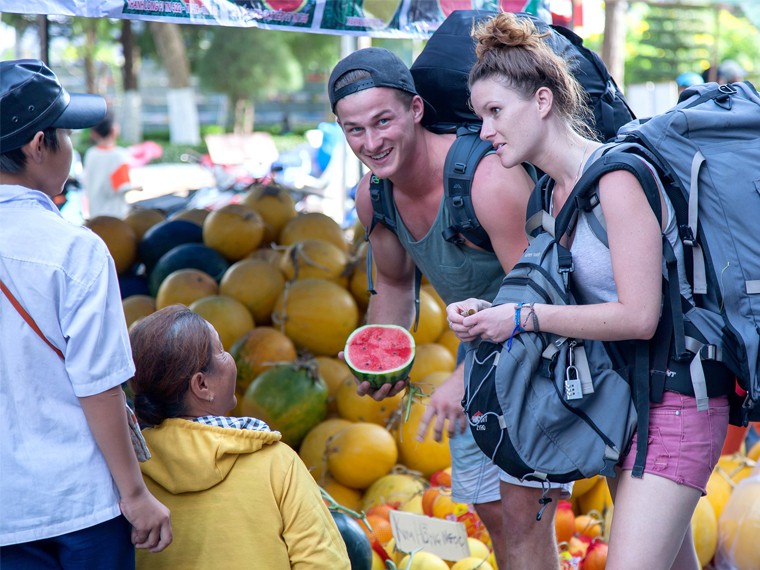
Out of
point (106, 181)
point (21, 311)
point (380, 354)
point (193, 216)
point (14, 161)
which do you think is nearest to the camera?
point (21, 311)

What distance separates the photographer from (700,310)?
86.7 inches

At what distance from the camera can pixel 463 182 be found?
2.75m

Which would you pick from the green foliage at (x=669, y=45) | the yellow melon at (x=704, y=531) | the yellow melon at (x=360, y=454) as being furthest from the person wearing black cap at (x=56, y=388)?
the green foliage at (x=669, y=45)

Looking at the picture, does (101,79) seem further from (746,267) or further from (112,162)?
(746,267)

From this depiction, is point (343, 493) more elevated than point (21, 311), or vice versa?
point (21, 311)

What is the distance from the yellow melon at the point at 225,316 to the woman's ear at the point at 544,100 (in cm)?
261

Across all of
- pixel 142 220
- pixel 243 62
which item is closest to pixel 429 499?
pixel 142 220

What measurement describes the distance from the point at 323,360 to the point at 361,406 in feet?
1.30

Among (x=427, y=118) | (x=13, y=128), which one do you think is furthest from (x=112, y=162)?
(x=13, y=128)

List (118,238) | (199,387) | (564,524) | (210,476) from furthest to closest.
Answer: (118,238), (564,524), (199,387), (210,476)

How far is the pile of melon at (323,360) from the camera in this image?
3.76 m

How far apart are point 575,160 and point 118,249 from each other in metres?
3.58

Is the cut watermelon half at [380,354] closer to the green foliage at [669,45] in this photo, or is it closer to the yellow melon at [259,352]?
the yellow melon at [259,352]

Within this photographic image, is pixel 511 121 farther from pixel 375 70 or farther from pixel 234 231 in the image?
pixel 234 231
